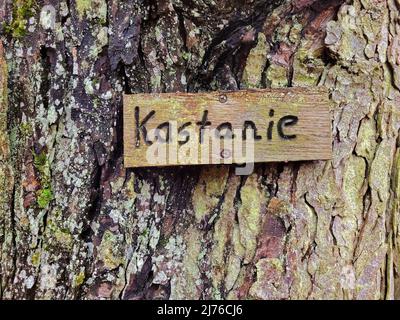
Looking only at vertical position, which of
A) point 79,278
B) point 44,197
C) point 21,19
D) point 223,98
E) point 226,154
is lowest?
point 79,278

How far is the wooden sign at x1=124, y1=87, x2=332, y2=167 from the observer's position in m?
1.29

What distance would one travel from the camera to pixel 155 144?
1.29 meters

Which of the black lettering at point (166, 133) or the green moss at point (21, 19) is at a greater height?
the green moss at point (21, 19)

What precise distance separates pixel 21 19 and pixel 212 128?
0.55m

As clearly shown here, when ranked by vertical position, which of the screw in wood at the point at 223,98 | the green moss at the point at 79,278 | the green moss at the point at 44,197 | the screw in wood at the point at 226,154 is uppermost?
the screw in wood at the point at 223,98

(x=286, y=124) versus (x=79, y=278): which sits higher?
(x=286, y=124)

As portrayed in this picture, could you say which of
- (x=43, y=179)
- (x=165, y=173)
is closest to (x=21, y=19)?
(x=43, y=179)

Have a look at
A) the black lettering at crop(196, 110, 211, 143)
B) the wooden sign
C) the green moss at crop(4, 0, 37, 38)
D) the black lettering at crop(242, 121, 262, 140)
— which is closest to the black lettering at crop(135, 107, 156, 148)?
the wooden sign

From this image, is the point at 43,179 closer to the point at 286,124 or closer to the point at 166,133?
the point at 166,133

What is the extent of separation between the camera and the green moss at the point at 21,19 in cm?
135

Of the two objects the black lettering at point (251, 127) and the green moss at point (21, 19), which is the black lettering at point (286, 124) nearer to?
the black lettering at point (251, 127)

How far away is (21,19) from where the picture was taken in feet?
4.43

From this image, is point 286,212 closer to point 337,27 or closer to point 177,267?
point 177,267

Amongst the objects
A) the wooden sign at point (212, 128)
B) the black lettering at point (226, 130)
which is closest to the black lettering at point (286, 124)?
the wooden sign at point (212, 128)
